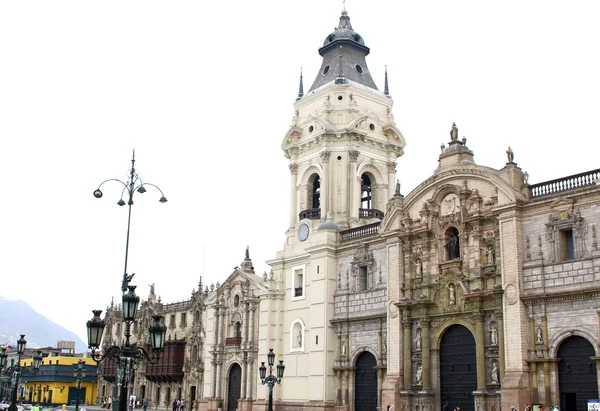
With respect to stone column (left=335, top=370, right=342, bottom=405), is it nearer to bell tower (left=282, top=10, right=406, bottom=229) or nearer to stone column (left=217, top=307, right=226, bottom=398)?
bell tower (left=282, top=10, right=406, bottom=229)

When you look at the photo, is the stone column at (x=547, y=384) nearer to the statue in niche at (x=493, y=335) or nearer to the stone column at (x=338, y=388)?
the statue in niche at (x=493, y=335)

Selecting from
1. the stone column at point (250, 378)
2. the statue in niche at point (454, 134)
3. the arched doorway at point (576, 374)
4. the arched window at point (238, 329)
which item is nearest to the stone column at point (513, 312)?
the arched doorway at point (576, 374)

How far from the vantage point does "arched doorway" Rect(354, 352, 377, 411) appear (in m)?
40.2

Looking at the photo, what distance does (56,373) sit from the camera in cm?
8450

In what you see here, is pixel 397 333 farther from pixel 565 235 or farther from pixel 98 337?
pixel 98 337

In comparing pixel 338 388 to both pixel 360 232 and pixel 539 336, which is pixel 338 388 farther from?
pixel 539 336

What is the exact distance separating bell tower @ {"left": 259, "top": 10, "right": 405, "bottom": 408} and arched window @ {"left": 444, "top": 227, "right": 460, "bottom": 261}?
509 centimetres

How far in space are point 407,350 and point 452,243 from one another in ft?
20.3

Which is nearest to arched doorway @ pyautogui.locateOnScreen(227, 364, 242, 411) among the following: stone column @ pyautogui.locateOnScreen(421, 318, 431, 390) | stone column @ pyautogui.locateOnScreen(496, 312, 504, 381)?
stone column @ pyautogui.locateOnScreen(421, 318, 431, 390)

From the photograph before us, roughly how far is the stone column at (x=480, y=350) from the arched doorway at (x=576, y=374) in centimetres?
394

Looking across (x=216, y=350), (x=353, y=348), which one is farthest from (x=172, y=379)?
(x=353, y=348)

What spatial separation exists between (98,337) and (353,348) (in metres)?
23.2

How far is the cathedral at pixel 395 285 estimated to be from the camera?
31.3 m

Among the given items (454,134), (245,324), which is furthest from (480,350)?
(245,324)
